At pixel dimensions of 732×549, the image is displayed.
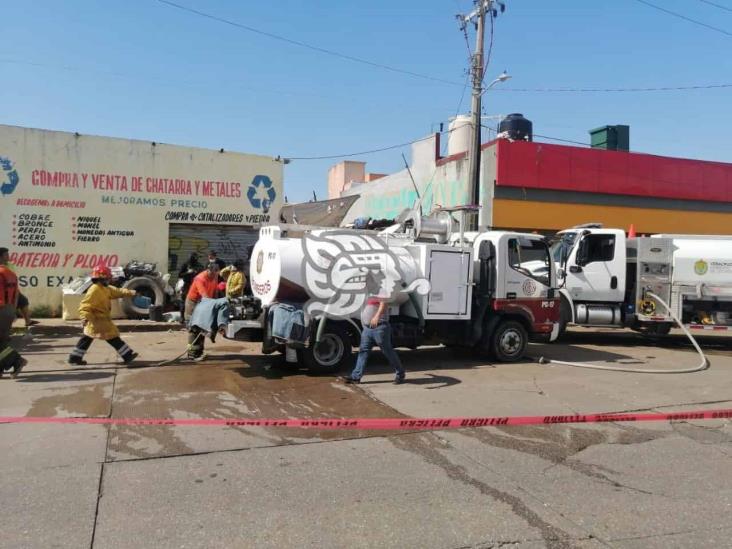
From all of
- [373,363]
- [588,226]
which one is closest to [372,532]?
[373,363]

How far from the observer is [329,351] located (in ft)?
29.8

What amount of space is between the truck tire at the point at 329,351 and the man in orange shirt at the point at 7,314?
3.89m

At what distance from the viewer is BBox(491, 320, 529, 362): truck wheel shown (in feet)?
34.3

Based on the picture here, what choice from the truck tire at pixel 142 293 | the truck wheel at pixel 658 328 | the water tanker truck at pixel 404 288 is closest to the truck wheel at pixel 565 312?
the truck wheel at pixel 658 328

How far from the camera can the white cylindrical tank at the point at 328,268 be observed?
883 centimetres

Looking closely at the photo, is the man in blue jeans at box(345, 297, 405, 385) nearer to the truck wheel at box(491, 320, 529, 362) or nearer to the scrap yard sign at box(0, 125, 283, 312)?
the truck wheel at box(491, 320, 529, 362)

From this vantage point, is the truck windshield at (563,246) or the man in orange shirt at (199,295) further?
the truck windshield at (563,246)

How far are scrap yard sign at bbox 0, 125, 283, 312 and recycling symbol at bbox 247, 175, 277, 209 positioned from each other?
0.03 meters

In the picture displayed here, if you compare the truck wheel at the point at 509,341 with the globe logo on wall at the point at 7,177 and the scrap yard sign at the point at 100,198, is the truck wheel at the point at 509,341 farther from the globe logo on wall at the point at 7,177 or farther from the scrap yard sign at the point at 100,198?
the globe logo on wall at the point at 7,177

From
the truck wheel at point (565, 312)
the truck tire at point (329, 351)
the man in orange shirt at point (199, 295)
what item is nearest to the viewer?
the truck tire at point (329, 351)

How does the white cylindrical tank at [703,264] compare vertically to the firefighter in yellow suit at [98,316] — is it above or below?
above

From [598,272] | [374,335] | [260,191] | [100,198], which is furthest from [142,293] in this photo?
[598,272]

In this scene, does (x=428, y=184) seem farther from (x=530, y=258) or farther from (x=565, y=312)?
(x=530, y=258)

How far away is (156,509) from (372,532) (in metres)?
1.53
